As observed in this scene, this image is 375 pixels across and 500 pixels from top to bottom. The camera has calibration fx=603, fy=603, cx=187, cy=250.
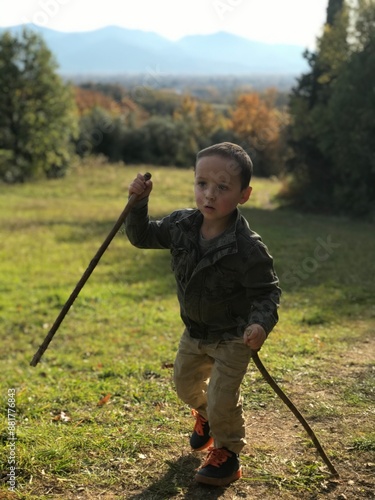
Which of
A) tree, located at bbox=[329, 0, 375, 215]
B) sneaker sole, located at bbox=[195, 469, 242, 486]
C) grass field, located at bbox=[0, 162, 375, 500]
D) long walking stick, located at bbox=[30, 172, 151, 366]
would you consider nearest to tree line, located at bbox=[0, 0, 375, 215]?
tree, located at bbox=[329, 0, 375, 215]

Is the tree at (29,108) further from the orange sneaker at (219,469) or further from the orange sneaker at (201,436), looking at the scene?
the orange sneaker at (219,469)

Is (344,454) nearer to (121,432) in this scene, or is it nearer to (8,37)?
(121,432)

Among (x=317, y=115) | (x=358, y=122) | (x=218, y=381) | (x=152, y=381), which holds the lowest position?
(x=152, y=381)

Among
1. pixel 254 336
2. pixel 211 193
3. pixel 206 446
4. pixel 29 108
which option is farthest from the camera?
pixel 29 108

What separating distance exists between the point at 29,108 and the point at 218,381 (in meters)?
32.9

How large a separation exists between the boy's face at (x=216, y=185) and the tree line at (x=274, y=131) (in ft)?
55.3

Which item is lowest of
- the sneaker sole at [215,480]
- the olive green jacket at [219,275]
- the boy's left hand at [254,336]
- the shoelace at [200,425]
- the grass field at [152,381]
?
the grass field at [152,381]

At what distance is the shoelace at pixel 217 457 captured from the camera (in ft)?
11.8

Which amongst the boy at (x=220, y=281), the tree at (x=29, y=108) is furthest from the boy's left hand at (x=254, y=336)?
the tree at (x=29, y=108)

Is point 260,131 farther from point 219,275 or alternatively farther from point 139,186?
point 219,275

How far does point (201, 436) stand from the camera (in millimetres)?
4016

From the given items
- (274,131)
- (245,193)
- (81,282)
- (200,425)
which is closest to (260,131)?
(274,131)

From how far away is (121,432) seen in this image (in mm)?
4309

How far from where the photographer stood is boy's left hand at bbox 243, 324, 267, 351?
129 inches
